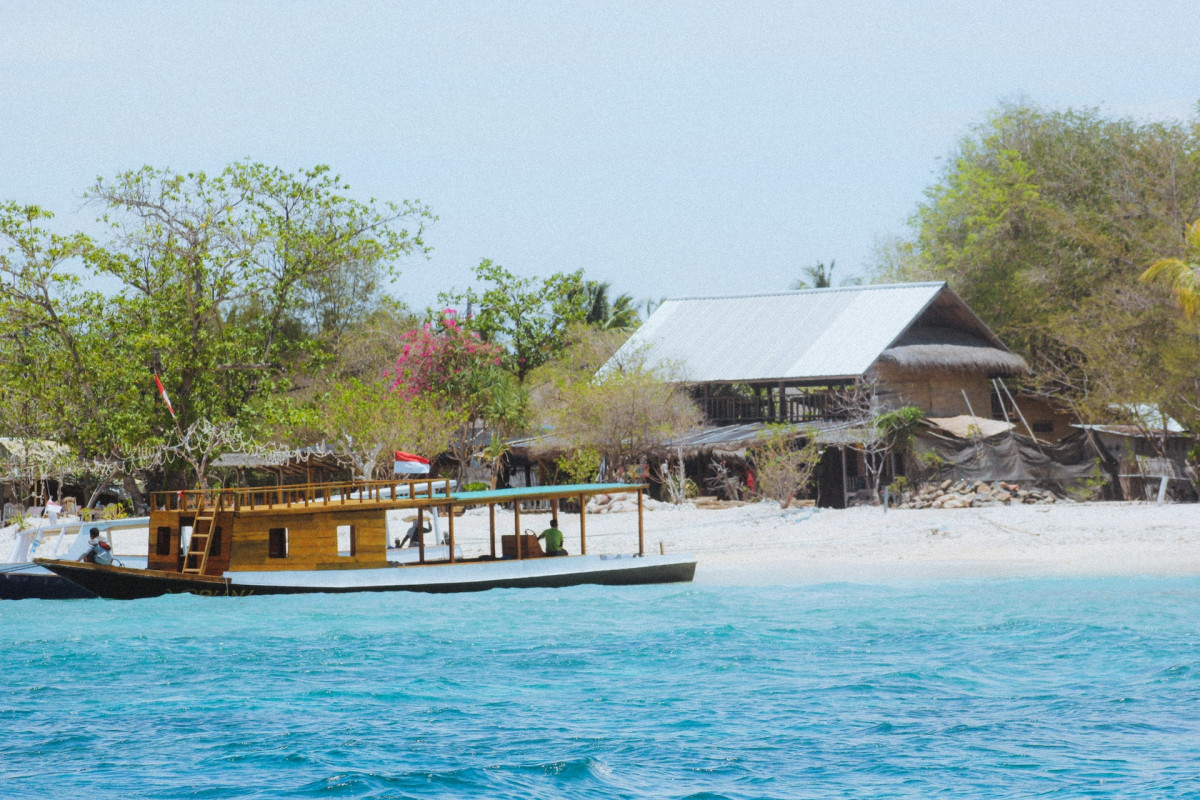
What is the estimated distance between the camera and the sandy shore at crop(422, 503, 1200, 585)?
21.7m

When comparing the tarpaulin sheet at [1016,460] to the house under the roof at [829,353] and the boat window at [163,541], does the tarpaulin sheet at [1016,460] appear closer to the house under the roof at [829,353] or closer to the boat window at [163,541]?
the house under the roof at [829,353]

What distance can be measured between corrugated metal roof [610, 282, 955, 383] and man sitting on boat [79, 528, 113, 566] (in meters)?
18.8

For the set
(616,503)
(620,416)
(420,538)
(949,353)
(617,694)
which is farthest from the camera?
(949,353)

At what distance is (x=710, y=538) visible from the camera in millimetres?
26422

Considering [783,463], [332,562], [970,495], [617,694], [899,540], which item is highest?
[783,463]

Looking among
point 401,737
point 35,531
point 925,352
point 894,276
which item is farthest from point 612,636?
point 894,276

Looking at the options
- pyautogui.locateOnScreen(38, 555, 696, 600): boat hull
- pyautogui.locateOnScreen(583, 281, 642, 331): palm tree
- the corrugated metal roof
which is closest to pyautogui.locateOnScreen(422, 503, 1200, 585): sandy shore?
pyautogui.locateOnScreen(38, 555, 696, 600): boat hull

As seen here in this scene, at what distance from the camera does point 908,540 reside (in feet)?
81.4

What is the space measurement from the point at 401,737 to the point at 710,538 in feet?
50.4

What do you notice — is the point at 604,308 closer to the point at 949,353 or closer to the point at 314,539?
the point at 949,353

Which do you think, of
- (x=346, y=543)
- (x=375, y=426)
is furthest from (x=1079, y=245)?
(x=346, y=543)

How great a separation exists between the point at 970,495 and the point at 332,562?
15.7m

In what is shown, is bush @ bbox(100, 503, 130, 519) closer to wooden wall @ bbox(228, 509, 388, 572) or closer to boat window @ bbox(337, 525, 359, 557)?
boat window @ bbox(337, 525, 359, 557)

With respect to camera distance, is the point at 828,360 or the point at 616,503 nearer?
the point at 616,503
